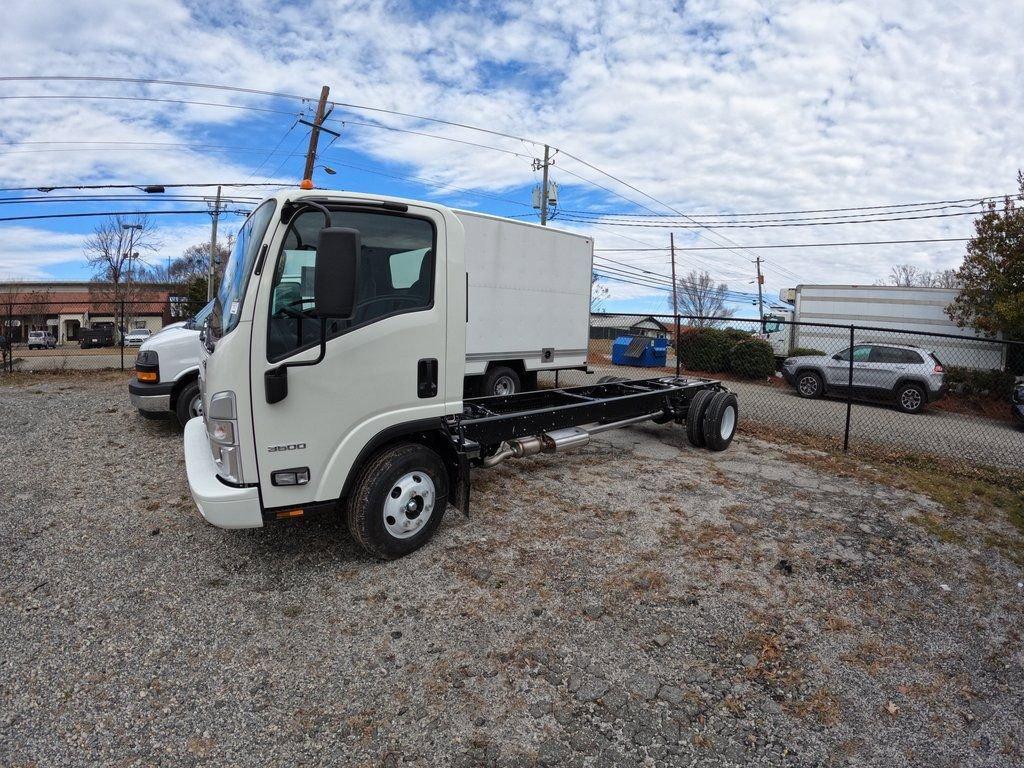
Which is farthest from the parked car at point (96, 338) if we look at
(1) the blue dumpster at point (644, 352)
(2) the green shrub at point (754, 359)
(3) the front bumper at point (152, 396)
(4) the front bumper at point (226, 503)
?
(4) the front bumper at point (226, 503)

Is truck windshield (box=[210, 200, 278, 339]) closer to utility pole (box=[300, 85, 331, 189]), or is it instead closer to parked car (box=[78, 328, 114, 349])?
utility pole (box=[300, 85, 331, 189])

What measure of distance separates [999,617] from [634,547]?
2.24 meters

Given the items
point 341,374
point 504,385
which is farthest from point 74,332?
point 341,374

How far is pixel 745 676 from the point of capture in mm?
2846

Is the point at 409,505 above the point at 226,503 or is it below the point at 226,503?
below

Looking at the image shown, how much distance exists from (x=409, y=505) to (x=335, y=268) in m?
1.76

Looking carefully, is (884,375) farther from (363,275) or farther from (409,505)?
(363,275)

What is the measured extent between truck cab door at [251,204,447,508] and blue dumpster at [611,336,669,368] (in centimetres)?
1544

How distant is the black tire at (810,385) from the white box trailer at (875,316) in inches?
209

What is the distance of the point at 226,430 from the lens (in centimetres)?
316

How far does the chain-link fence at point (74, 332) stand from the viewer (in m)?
13.9

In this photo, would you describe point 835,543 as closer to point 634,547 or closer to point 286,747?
point 634,547

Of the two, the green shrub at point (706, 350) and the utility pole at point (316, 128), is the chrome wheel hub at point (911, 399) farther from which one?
the utility pole at point (316, 128)

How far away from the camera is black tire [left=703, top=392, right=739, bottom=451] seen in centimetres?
703
